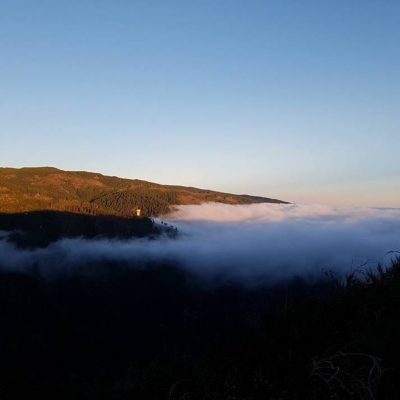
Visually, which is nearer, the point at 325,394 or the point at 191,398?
the point at 325,394

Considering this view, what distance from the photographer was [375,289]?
6.43 m

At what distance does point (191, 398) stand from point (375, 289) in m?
2.80

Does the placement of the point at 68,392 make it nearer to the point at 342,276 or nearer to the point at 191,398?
the point at 191,398

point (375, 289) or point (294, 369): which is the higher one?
point (375, 289)

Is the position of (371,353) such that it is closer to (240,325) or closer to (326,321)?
(326,321)

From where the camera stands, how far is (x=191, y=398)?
5.00 m

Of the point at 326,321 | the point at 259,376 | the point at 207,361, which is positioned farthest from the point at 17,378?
the point at 326,321

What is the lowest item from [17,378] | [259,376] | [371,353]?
[17,378]

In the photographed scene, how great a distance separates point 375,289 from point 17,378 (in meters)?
4.86

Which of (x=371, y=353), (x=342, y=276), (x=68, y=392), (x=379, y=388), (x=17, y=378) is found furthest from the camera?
(x=342, y=276)

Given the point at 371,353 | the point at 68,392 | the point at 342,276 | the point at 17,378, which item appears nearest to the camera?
the point at 371,353

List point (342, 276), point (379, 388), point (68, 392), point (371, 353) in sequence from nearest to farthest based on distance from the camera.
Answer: point (379, 388), point (371, 353), point (68, 392), point (342, 276)

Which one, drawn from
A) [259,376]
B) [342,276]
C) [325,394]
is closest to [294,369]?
[259,376]

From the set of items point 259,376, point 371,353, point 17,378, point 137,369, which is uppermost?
point 371,353
